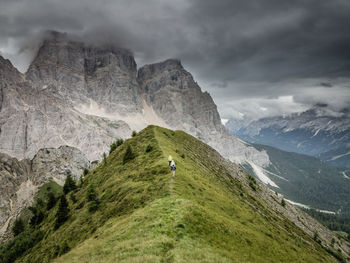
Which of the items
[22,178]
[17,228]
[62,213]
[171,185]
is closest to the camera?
[171,185]

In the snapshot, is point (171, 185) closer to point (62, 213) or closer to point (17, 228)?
point (62, 213)

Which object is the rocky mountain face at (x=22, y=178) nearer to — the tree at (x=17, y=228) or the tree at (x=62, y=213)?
the tree at (x=17, y=228)

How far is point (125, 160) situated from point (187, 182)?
28190mm

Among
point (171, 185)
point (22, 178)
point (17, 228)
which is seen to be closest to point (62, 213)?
point (171, 185)

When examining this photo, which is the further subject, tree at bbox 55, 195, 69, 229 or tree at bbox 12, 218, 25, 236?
tree at bbox 12, 218, 25, 236

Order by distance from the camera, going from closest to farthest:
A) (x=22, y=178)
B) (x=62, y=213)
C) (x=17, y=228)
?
(x=62, y=213)
(x=17, y=228)
(x=22, y=178)

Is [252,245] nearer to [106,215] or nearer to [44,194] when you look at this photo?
[106,215]

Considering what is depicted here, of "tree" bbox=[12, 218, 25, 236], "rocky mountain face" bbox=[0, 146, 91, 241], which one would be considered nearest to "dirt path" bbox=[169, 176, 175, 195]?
"tree" bbox=[12, 218, 25, 236]

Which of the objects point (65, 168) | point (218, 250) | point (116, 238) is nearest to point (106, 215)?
point (116, 238)

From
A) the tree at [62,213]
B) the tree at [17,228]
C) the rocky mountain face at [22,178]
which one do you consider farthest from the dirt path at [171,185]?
→ the rocky mountain face at [22,178]

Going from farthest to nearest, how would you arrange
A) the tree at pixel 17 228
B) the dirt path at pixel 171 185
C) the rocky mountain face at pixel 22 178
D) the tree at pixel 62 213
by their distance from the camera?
the rocky mountain face at pixel 22 178
the tree at pixel 17 228
the tree at pixel 62 213
the dirt path at pixel 171 185

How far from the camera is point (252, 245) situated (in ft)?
84.9

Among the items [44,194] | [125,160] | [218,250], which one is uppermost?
[125,160]

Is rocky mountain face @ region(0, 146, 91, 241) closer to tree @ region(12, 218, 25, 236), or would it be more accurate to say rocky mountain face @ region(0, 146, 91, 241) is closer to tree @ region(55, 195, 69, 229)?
tree @ region(12, 218, 25, 236)
